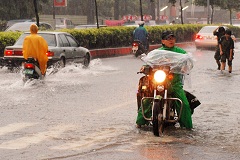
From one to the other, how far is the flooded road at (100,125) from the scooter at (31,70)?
213 millimetres

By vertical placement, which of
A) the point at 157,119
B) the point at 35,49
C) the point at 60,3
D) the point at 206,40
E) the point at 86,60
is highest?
the point at 60,3

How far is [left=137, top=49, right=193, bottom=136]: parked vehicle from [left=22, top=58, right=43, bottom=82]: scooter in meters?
7.04

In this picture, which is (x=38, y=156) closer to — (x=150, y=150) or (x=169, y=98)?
(x=150, y=150)

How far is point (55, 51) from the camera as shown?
19.8 m

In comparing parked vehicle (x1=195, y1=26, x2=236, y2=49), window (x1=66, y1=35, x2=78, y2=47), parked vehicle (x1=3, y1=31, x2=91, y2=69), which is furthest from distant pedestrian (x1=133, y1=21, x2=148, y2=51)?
window (x1=66, y1=35, x2=78, y2=47)

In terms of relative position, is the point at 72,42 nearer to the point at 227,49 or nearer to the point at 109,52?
the point at 227,49

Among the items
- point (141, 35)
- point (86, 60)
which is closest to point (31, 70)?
point (86, 60)

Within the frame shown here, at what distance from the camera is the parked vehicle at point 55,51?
778 inches

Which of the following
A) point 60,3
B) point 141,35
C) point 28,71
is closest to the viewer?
point 28,71

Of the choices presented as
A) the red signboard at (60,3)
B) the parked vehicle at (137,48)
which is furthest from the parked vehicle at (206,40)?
the red signboard at (60,3)

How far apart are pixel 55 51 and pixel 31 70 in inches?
141

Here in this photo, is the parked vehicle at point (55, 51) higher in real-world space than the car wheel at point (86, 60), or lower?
higher

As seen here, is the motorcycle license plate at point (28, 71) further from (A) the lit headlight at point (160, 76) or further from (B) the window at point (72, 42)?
(A) the lit headlight at point (160, 76)

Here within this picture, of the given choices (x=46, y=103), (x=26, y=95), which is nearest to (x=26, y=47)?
(x=26, y=95)
